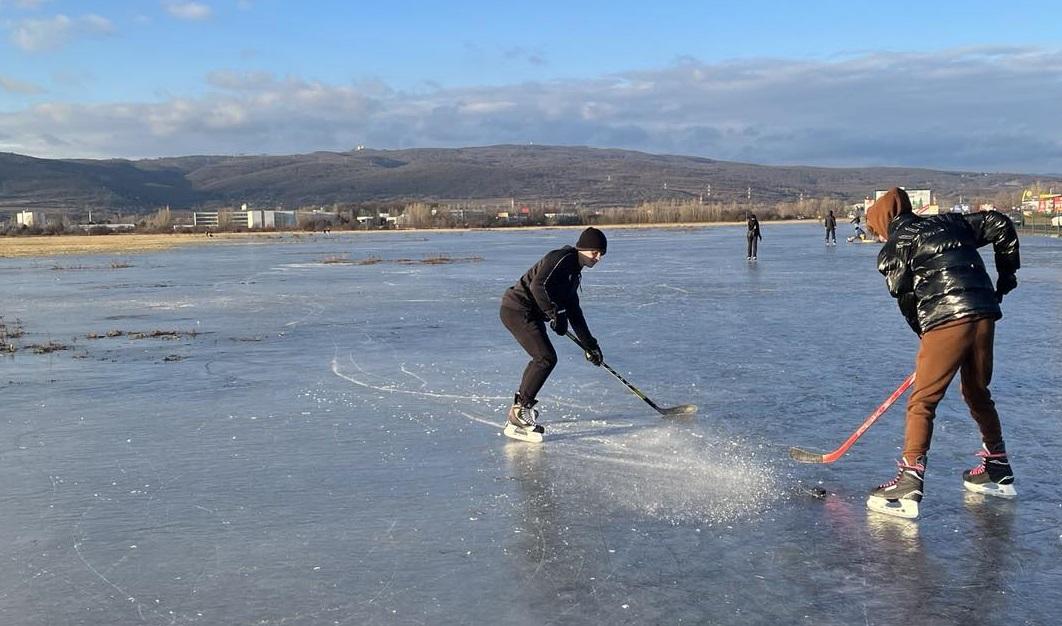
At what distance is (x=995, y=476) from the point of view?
4934mm

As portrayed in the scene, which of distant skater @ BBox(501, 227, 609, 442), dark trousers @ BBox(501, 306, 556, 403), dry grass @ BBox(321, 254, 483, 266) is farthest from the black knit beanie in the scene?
dry grass @ BBox(321, 254, 483, 266)

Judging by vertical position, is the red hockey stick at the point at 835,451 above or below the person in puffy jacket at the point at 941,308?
below

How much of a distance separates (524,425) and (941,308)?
8.94 feet

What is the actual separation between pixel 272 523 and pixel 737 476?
2.53 m

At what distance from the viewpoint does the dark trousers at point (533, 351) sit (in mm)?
6398

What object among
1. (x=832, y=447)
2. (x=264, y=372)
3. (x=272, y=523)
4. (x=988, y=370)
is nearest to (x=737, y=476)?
(x=832, y=447)

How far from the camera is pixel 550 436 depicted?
6.42 m

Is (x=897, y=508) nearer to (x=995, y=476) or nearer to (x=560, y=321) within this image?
(x=995, y=476)

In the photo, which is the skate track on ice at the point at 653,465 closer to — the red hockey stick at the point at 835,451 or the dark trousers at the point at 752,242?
the red hockey stick at the point at 835,451

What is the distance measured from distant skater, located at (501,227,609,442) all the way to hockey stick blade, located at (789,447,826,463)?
141 centimetres

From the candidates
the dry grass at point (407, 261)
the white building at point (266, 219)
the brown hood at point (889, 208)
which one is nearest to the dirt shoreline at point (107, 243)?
the dry grass at point (407, 261)

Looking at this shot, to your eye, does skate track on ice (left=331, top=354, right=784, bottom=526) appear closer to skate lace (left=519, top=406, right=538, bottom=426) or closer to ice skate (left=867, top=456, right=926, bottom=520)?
skate lace (left=519, top=406, right=538, bottom=426)

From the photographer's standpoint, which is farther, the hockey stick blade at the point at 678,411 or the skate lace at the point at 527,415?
the hockey stick blade at the point at 678,411

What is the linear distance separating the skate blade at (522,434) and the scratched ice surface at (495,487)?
0.30 feet
